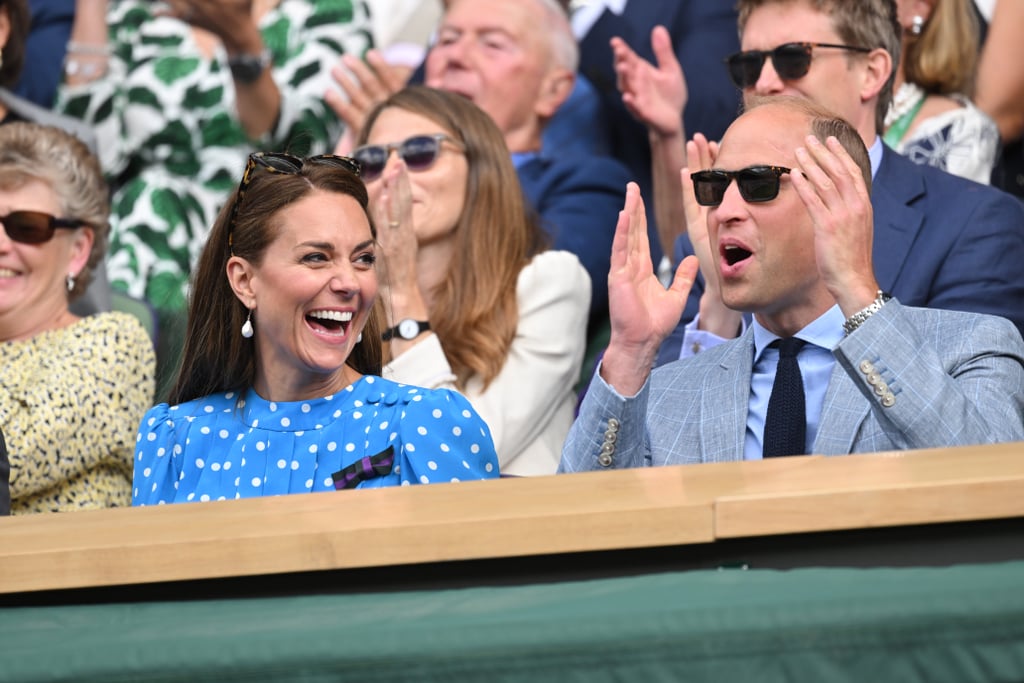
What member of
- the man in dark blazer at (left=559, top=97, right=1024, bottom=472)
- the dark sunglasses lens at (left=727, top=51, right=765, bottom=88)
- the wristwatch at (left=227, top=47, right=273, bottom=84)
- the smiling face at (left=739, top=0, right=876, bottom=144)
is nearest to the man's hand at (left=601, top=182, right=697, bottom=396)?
the man in dark blazer at (left=559, top=97, right=1024, bottom=472)

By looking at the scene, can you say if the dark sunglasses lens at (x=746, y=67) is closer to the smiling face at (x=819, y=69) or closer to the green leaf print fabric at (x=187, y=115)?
the smiling face at (x=819, y=69)

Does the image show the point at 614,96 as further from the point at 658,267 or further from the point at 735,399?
the point at 735,399

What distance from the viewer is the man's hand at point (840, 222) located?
2639 mm

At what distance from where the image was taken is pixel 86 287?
3.90 meters

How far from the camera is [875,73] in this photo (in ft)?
12.1

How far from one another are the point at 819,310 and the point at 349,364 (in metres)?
0.92

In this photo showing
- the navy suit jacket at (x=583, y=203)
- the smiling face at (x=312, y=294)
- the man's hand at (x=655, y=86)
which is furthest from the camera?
the man's hand at (x=655, y=86)

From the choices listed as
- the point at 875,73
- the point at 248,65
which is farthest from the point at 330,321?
the point at 248,65

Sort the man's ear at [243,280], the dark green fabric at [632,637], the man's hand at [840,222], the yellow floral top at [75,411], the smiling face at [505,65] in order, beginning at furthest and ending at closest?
the smiling face at [505,65] → the yellow floral top at [75,411] → the man's ear at [243,280] → the man's hand at [840,222] → the dark green fabric at [632,637]

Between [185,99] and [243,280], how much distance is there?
2.31 m

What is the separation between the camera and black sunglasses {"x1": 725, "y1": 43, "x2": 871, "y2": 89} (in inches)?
145

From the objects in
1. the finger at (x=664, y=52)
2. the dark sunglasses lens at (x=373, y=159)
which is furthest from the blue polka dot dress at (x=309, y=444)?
the finger at (x=664, y=52)

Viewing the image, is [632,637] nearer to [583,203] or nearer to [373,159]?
[373,159]

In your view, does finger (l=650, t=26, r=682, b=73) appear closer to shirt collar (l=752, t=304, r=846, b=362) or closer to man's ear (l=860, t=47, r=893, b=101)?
man's ear (l=860, t=47, r=893, b=101)
